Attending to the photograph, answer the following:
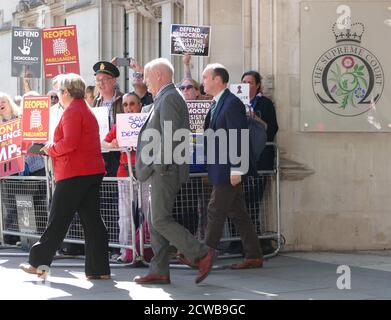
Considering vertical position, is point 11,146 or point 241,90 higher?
point 241,90

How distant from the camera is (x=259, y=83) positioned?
10320mm

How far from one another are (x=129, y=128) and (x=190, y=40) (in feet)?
5.88

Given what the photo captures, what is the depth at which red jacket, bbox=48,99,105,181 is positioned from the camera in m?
8.20

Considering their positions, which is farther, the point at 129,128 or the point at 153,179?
the point at 129,128

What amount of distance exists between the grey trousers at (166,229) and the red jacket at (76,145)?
2.06 feet

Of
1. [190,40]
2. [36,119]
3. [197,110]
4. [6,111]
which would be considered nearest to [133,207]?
[197,110]

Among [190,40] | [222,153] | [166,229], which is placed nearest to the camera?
[166,229]

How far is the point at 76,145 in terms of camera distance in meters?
8.21

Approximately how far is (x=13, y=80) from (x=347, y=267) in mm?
15295

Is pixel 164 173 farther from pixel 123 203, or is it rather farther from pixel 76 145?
pixel 123 203

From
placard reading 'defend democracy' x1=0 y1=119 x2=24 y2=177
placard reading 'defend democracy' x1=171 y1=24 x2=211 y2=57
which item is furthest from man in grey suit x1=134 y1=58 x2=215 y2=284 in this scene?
placard reading 'defend democracy' x1=0 y1=119 x2=24 y2=177

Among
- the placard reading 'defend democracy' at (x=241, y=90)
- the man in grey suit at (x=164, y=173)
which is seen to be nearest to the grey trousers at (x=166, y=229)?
the man in grey suit at (x=164, y=173)

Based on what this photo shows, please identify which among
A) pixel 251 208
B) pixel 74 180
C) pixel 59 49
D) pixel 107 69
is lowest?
pixel 251 208
